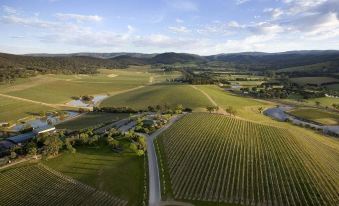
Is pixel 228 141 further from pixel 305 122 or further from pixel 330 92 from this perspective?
pixel 330 92

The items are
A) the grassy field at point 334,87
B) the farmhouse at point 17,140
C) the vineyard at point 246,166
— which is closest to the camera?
the vineyard at point 246,166

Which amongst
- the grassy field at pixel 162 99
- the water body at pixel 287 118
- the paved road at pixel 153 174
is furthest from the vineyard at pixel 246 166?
the grassy field at pixel 162 99

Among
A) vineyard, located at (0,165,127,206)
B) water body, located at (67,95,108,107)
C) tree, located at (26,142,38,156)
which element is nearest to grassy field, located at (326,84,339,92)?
water body, located at (67,95,108,107)

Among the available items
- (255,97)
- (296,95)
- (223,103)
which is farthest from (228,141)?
(296,95)

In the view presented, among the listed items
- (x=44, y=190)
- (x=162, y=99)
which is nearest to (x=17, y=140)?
(x=44, y=190)

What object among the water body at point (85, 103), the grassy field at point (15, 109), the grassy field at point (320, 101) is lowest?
the grassy field at point (320, 101)

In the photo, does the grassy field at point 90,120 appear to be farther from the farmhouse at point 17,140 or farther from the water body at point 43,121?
the farmhouse at point 17,140

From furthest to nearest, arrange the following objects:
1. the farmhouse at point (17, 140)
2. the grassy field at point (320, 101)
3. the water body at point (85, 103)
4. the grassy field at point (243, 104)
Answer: the grassy field at point (320, 101), the water body at point (85, 103), the grassy field at point (243, 104), the farmhouse at point (17, 140)
